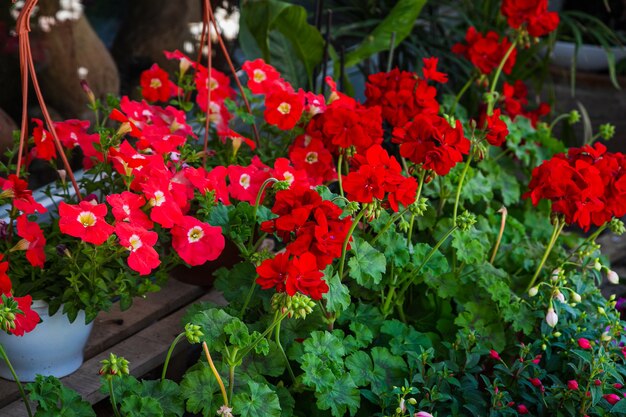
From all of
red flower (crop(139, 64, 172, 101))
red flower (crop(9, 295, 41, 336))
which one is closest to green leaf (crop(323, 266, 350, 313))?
red flower (crop(9, 295, 41, 336))

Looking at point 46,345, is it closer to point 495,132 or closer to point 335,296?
point 335,296

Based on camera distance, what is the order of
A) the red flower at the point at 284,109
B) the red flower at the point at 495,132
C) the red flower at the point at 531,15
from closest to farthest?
the red flower at the point at 495,132, the red flower at the point at 284,109, the red flower at the point at 531,15

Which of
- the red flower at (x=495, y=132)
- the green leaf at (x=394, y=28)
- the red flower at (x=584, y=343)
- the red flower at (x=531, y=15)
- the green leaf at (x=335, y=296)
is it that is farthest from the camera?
the green leaf at (x=394, y=28)

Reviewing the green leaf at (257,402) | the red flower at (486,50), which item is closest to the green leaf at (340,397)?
the green leaf at (257,402)

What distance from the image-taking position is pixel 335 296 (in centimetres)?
142

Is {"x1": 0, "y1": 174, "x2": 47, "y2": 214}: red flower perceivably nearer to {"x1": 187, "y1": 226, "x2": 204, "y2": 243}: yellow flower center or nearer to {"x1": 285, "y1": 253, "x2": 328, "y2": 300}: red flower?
{"x1": 187, "y1": 226, "x2": 204, "y2": 243}: yellow flower center

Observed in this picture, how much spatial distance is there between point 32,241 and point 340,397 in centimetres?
59

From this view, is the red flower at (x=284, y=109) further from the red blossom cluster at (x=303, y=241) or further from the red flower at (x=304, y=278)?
the red flower at (x=304, y=278)

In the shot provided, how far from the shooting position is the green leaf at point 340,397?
1376mm

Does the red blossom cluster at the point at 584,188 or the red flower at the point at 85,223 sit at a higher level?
the red flower at the point at 85,223

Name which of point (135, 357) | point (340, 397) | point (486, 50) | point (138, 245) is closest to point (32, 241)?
point (138, 245)

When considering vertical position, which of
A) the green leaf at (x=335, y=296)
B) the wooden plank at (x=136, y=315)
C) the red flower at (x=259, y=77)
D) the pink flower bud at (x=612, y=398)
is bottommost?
the wooden plank at (x=136, y=315)

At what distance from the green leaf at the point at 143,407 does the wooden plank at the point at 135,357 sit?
322 millimetres

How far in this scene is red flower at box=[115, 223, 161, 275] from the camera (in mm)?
1341
